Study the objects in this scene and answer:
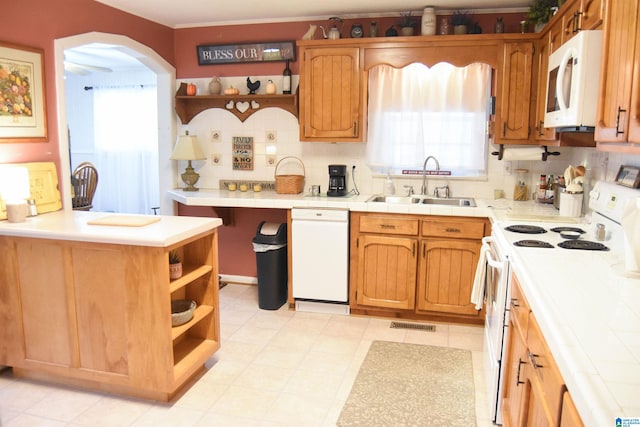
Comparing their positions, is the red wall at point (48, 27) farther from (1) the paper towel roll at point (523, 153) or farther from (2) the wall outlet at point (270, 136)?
(1) the paper towel roll at point (523, 153)

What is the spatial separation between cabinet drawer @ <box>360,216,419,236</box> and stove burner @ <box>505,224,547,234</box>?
1061mm

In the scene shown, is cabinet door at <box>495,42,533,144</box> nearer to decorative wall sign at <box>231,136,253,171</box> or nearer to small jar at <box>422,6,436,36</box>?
small jar at <box>422,6,436,36</box>

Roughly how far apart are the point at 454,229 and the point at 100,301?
241cm

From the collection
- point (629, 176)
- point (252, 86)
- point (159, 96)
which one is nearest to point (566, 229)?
point (629, 176)

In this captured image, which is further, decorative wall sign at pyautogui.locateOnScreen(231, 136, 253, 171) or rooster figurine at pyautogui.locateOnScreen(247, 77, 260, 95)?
decorative wall sign at pyautogui.locateOnScreen(231, 136, 253, 171)

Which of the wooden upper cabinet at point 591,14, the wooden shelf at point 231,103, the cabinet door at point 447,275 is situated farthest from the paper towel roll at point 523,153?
the wooden shelf at point 231,103

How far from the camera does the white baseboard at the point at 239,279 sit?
480cm

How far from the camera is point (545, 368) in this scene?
143cm

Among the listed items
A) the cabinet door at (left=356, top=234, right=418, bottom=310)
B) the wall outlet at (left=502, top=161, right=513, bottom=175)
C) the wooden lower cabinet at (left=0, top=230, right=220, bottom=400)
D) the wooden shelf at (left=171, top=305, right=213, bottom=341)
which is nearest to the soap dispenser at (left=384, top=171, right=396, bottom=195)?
the cabinet door at (left=356, top=234, right=418, bottom=310)

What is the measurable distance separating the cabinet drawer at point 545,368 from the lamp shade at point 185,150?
11.4 feet

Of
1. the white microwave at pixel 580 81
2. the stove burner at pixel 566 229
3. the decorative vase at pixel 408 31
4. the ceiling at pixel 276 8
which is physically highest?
the ceiling at pixel 276 8

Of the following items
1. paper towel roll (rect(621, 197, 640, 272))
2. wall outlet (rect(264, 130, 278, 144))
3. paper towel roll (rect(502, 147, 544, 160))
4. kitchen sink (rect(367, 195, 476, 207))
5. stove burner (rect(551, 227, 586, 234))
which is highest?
wall outlet (rect(264, 130, 278, 144))

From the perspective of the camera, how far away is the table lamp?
4484 mm

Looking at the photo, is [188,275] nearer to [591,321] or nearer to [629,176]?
[591,321]
